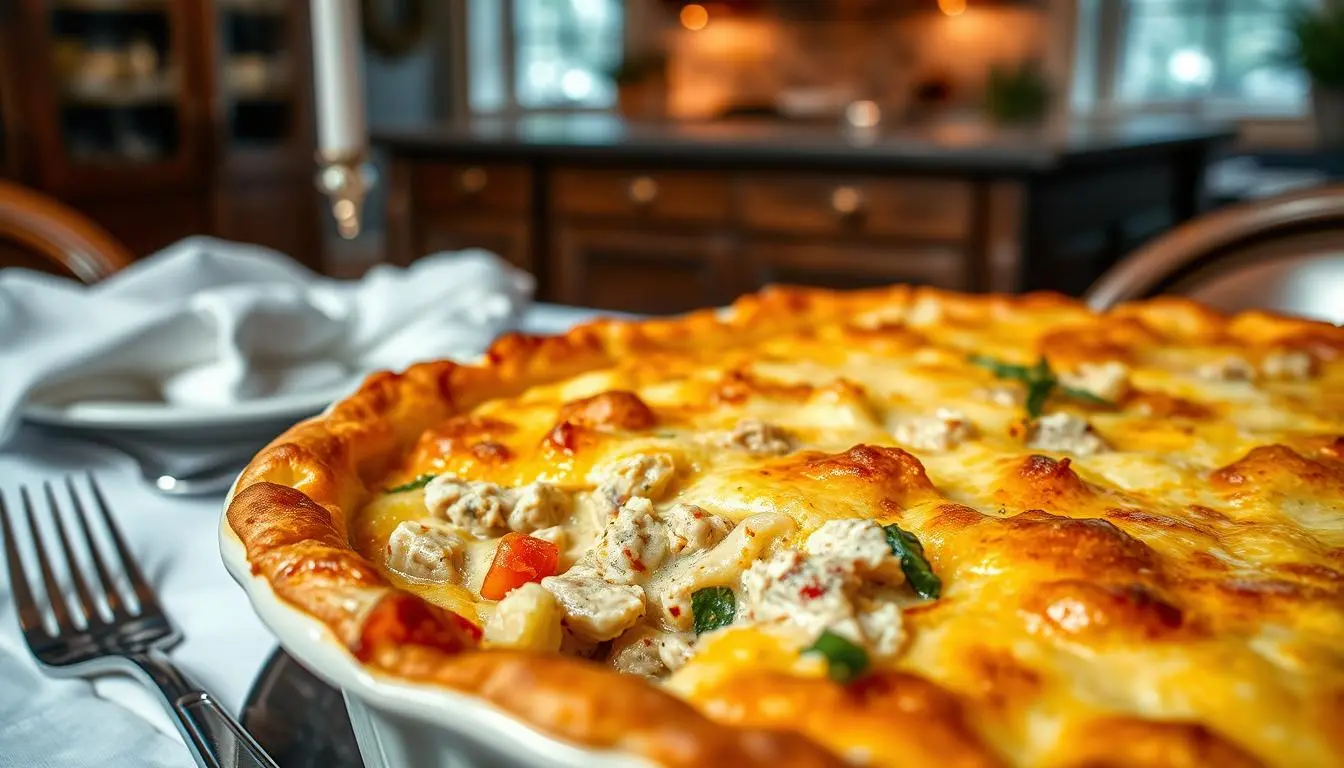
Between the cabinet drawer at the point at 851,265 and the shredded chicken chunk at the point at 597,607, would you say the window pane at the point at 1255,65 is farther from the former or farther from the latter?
the shredded chicken chunk at the point at 597,607

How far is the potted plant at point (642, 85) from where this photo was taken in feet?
32.2

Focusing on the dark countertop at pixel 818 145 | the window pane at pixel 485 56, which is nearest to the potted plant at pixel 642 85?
the window pane at pixel 485 56

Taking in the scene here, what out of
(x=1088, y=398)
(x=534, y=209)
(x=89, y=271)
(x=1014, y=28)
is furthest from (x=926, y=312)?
(x=1014, y=28)

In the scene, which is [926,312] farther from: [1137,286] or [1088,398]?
[1137,286]

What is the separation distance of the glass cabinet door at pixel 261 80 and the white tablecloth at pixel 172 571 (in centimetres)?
624

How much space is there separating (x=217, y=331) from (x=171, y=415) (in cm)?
22

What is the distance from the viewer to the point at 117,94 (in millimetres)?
6586

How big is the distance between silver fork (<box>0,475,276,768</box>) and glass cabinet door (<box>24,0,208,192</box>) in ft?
18.8

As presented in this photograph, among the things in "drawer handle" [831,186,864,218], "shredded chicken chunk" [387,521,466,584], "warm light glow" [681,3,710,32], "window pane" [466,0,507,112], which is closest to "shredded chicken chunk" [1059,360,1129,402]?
"shredded chicken chunk" [387,521,466,584]

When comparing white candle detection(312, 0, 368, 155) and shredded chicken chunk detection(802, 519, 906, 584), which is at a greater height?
white candle detection(312, 0, 368, 155)

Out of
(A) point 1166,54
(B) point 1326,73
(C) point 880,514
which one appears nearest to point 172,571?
(C) point 880,514

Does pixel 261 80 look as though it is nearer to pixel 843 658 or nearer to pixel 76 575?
pixel 76 575

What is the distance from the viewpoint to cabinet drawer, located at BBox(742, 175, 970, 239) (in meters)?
3.96

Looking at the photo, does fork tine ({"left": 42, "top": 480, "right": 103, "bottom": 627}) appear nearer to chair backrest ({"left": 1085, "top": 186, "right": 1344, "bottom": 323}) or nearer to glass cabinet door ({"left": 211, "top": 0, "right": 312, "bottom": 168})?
chair backrest ({"left": 1085, "top": 186, "right": 1344, "bottom": 323})
